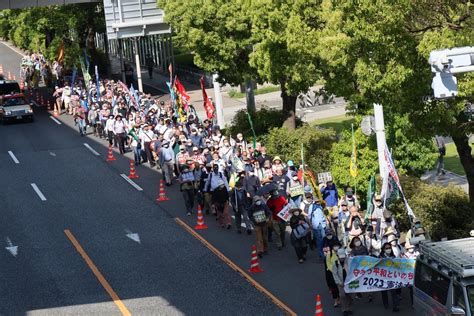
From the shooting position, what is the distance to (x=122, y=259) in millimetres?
26453

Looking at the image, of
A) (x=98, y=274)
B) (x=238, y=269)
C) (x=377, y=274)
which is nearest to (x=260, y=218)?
(x=238, y=269)

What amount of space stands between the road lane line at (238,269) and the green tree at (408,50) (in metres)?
4.58

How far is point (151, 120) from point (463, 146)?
1944cm

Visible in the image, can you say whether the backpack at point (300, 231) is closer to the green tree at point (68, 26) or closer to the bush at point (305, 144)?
the bush at point (305, 144)

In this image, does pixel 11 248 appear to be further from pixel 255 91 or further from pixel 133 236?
pixel 255 91

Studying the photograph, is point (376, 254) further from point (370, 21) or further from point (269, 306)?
point (370, 21)

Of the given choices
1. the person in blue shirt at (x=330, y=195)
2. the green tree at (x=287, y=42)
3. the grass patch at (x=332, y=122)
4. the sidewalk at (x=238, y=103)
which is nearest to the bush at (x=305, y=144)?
the green tree at (x=287, y=42)

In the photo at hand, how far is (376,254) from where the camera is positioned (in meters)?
21.8

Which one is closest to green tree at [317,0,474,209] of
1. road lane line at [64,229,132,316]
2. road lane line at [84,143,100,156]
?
road lane line at [64,229,132,316]

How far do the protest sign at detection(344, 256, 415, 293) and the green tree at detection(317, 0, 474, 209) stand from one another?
9.70 ft

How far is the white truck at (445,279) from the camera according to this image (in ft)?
54.2

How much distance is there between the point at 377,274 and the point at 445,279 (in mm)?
3588

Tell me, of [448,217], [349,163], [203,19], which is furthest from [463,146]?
[203,19]

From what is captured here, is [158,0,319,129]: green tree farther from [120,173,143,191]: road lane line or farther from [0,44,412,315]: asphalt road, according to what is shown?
[120,173,143,191]: road lane line
